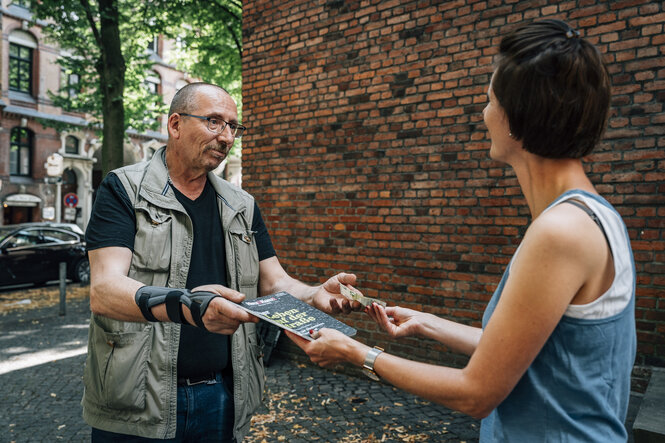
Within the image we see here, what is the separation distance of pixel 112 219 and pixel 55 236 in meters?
13.0

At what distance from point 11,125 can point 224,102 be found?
28.1 m

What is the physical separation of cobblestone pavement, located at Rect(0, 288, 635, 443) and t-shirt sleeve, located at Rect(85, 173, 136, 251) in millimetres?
2853

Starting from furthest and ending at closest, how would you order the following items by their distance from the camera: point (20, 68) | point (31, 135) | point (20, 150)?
point (31, 135) → point (20, 150) → point (20, 68)

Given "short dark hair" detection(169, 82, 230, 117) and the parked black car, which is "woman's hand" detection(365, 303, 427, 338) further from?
the parked black car

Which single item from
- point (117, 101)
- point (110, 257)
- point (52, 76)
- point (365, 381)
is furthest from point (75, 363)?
point (52, 76)

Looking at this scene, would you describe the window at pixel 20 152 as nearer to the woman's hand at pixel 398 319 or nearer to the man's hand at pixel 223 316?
the man's hand at pixel 223 316

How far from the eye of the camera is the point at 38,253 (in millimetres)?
12570

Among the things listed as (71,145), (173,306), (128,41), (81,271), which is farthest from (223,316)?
(71,145)

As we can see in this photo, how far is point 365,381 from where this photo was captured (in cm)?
580

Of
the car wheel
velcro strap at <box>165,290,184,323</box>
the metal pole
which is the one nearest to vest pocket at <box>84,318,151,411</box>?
velcro strap at <box>165,290,184,323</box>

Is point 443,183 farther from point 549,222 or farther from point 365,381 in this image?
point 549,222

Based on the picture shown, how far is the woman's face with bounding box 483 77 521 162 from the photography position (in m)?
1.33

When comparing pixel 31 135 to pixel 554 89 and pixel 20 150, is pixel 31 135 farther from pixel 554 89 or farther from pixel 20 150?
pixel 554 89

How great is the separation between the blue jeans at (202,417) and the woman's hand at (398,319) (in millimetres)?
796
